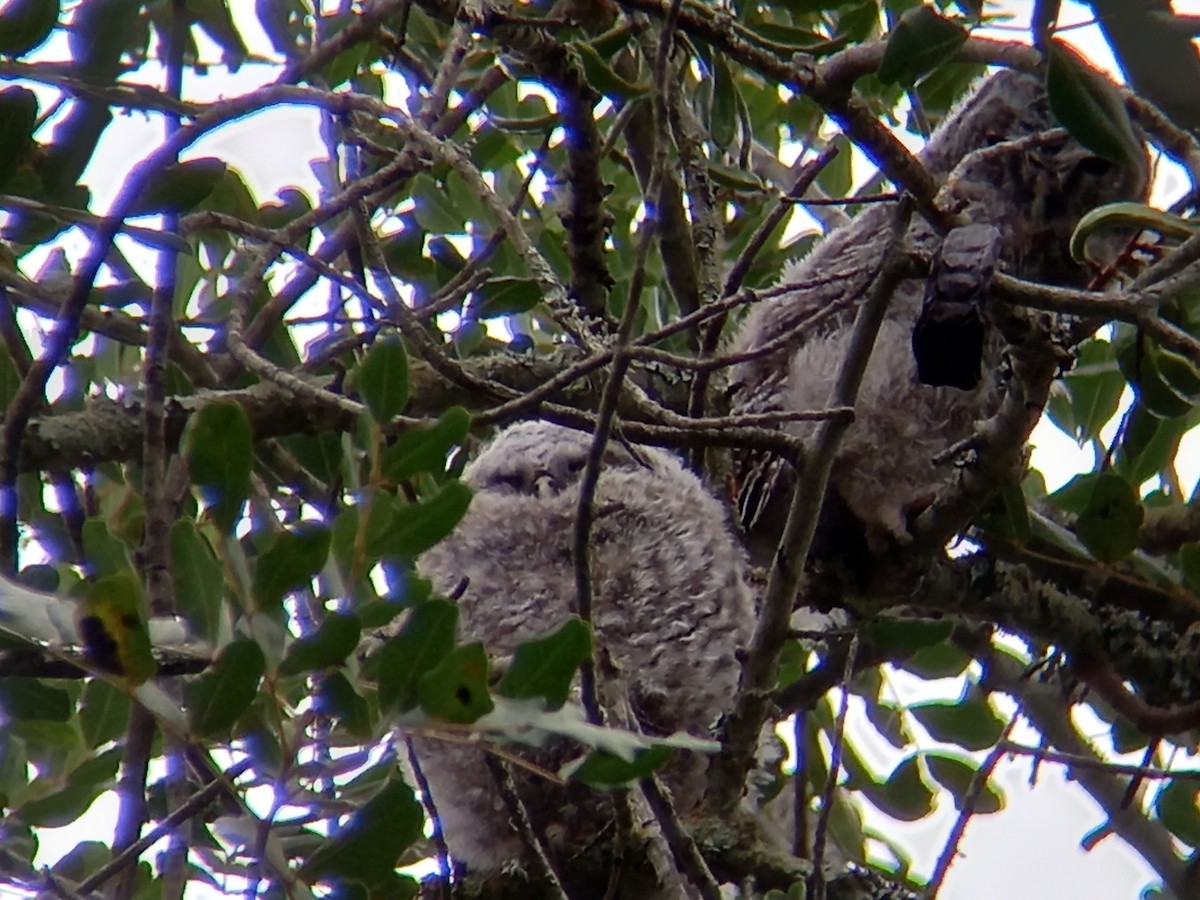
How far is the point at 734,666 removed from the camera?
221 cm

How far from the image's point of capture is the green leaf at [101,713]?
68.4 inches

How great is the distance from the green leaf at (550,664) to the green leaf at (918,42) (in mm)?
632

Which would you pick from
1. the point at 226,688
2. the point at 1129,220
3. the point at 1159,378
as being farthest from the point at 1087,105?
the point at 226,688

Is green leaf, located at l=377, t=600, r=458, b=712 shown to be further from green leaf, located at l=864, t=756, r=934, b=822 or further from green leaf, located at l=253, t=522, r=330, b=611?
green leaf, located at l=864, t=756, r=934, b=822

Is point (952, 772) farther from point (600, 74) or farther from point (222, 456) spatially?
point (222, 456)

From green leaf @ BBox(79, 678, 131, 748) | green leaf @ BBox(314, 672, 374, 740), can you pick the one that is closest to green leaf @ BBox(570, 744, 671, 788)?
green leaf @ BBox(314, 672, 374, 740)

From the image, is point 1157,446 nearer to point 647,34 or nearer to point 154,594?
point 647,34

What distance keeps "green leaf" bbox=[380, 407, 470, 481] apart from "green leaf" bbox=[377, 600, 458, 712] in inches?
7.6

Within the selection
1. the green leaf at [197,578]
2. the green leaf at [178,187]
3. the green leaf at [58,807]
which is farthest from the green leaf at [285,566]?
the green leaf at [58,807]

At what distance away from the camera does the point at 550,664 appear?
3.81 feet

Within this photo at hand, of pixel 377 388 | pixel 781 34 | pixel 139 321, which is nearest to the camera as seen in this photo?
pixel 377 388

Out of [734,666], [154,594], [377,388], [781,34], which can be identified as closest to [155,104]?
[377,388]

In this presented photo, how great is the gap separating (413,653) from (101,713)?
2.55 ft

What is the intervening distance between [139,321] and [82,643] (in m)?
1.23
